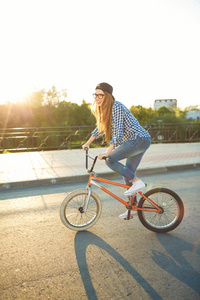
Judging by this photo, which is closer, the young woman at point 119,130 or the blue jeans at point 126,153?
the young woman at point 119,130

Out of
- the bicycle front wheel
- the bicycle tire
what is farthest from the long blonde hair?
the bicycle tire

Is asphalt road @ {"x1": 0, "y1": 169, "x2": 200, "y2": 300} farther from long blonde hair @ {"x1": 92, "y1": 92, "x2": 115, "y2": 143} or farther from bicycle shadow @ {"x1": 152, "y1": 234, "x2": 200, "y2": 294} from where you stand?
long blonde hair @ {"x1": 92, "y1": 92, "x2": 115, "y2": 143}

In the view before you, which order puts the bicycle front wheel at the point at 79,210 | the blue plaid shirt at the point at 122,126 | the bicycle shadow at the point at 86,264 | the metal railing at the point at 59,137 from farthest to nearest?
the metal railing at the point at 59,137 < the bicycle front wheel at the point at 79,210 < the blue plaid shirt at the point at 122,126 < the bicycle shadow at the point at 86,264

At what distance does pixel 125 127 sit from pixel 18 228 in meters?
2.05

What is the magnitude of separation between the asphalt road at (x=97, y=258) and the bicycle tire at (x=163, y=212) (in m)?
0.11

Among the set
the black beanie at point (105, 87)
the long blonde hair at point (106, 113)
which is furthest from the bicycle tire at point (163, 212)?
the black beanie at point (105, 87)

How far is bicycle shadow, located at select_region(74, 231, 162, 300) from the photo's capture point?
2.41 m

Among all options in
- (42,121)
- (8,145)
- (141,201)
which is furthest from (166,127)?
(42,121)

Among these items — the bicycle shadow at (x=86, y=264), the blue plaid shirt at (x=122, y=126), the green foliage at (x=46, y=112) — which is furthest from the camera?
the green foliage at (x=46, y=112)

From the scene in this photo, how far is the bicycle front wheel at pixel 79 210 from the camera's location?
3.69 meters

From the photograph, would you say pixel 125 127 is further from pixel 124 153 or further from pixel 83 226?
pixel 83 226

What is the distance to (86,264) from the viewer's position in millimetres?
2914

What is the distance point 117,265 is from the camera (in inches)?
113

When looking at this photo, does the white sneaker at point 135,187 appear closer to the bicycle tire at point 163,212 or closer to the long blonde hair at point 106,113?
the bicycle tire at point 163,212
